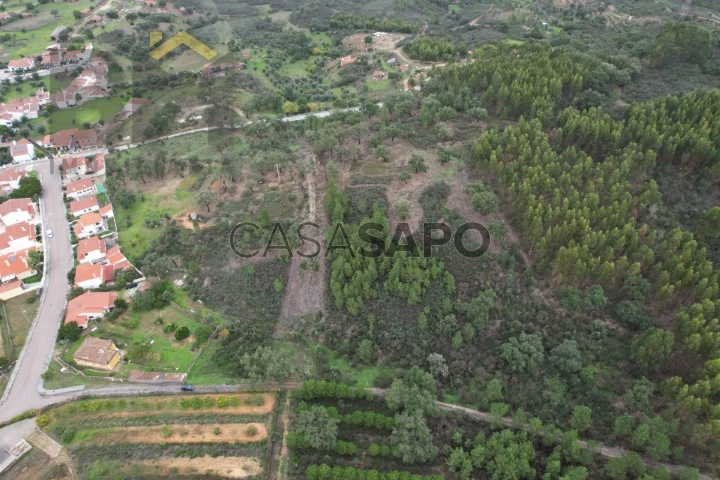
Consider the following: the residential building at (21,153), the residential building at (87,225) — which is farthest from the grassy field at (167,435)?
the residential building at (21,153)

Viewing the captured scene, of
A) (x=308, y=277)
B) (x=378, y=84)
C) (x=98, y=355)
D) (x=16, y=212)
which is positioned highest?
(x=378, y=84)

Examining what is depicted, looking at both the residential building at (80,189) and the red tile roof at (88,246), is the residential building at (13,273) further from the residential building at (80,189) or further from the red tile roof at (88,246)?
the residential building at (80,189)

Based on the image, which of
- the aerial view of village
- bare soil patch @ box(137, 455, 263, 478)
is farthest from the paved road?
bare soil patch @ box(137, 455, 263, 478)

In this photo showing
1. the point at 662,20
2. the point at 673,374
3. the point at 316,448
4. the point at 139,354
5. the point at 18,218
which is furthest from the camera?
the point at 662,20

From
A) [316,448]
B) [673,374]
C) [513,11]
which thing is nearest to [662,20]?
[513,11]

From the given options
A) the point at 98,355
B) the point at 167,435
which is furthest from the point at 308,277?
the point at 98,355

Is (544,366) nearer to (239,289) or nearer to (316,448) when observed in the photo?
(316,448)

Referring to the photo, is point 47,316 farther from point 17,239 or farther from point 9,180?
point 9,180
